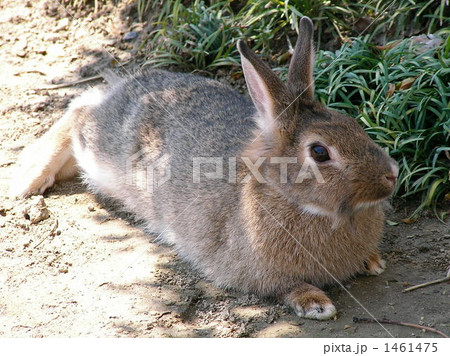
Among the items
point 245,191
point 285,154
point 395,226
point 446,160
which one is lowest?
point 395,226

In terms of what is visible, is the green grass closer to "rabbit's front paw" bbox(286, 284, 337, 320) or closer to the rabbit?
the rabbit

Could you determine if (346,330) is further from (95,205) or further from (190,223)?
(95,205)

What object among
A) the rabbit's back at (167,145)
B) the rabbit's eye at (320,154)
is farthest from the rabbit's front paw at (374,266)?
the rabbit's back at (167,145)

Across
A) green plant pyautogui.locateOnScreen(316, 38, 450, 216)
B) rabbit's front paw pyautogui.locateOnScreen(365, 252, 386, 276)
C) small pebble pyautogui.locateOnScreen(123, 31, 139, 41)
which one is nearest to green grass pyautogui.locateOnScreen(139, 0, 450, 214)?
green plant pyautogui.locateOnScreen(316, 38, 450, 216)

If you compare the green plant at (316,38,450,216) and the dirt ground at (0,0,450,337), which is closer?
the dirt ground at (0,0,450,337)

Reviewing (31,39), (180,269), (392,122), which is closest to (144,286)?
(180,269)

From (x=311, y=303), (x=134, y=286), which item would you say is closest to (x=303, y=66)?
(x=311, y=303)

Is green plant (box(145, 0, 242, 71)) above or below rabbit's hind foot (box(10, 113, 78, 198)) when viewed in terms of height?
→ above

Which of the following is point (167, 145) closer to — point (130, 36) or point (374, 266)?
point (374, 266)
